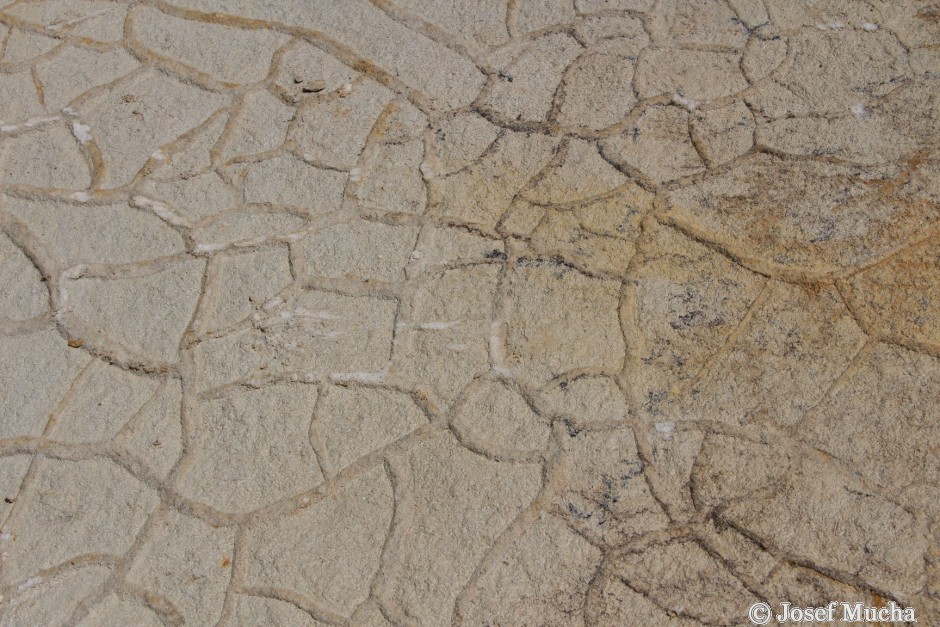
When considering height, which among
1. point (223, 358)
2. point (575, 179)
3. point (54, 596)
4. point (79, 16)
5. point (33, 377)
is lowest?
point (54, 596)

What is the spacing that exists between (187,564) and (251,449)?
271 mm

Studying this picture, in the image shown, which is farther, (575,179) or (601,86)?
(601,86)

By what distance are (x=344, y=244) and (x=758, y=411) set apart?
3.49 ft

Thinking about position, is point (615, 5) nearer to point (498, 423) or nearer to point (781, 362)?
point (781, 362)

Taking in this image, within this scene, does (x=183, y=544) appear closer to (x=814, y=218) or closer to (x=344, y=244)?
(x=344, y=244)

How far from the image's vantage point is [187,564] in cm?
183

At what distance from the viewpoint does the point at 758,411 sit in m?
1.89

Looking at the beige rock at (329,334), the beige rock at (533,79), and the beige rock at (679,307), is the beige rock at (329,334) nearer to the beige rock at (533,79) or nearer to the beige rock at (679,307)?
the beige rock at (679,307)

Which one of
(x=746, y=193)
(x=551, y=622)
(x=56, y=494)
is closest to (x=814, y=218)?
(x=746, y=193)

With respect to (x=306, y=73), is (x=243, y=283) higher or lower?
lower

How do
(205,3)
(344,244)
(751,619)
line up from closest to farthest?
1. (751,619)
2. (344,244)
3. (205,3)

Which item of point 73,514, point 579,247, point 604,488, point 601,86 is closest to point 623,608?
point 604,488

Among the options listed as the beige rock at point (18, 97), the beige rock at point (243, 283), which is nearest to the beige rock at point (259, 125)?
the beige rock at point (243, 283)
